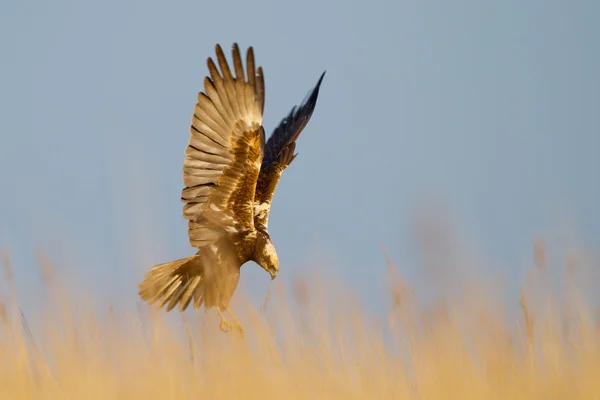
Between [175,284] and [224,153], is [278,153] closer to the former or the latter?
[224,153]

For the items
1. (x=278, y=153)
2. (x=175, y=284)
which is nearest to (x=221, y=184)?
(x=175, y=284)

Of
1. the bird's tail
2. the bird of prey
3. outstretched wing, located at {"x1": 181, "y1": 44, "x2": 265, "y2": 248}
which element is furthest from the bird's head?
the bird's tail

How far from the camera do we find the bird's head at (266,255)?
15.3 ft

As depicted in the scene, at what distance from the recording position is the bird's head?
15.3ft

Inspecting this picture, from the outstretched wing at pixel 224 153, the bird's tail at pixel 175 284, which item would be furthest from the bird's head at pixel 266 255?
the bird's tail at pixel 175 284

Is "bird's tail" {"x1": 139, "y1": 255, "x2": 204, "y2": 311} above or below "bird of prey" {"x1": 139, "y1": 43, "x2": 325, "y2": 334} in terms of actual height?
below

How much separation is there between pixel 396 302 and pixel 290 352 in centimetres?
44

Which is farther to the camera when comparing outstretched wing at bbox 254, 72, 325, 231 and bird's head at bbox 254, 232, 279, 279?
outstretched wing at bbox 254, 72, 325, 231

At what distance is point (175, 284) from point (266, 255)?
0.62m

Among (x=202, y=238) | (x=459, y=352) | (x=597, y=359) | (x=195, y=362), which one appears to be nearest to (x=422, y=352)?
(x=459, y=352)

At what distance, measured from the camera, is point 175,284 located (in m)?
4.73

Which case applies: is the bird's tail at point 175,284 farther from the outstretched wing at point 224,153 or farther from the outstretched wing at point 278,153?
the outstretched wing at point 278,153

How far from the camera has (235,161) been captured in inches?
184

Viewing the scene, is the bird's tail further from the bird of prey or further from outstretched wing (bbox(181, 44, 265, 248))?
outstretched wing (bbox(181, 44, 265, 248))
